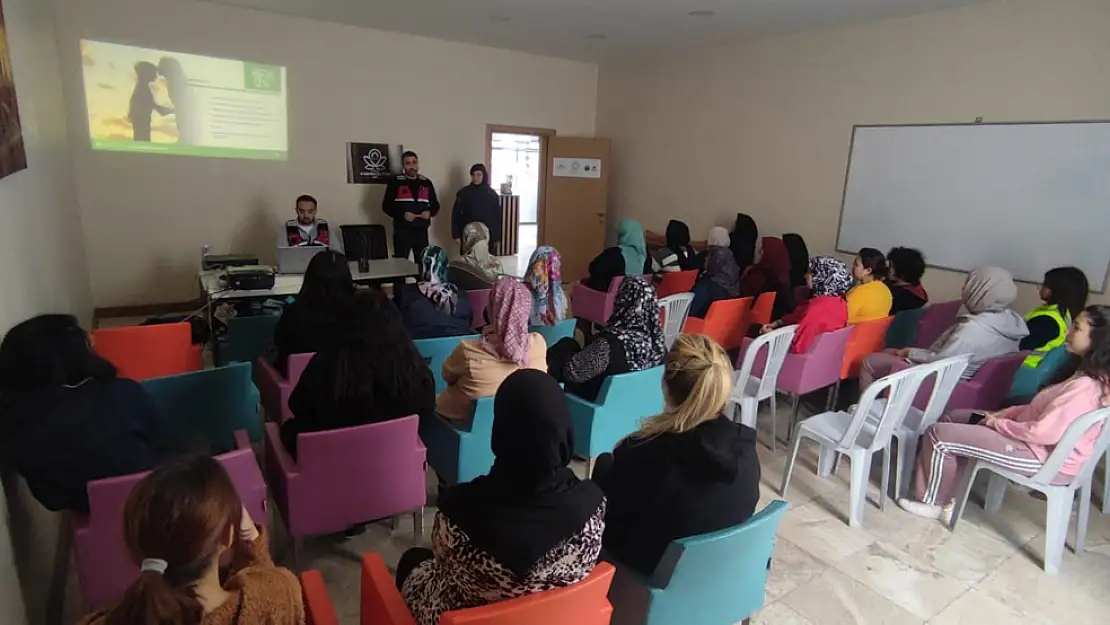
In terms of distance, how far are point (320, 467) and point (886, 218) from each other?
5.22 metres

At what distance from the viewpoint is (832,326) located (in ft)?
12.0

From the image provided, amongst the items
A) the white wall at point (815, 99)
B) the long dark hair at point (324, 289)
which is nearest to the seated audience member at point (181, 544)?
the long dark hair at point (324, 289)

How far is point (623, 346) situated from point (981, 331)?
203 cm

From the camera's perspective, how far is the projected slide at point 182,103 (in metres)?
5.42

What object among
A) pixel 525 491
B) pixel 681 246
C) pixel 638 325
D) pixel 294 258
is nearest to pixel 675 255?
pixel 681 246

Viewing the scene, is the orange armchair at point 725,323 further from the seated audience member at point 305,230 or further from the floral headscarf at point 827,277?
the seated audience member at point 305,230

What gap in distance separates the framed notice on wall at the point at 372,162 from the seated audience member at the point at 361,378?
481cm

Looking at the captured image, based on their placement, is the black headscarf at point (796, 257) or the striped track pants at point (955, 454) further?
the black headscarf at point (796, 257)

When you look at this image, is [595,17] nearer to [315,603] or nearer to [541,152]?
[541,152]

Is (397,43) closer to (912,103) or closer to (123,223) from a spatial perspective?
(123,223)

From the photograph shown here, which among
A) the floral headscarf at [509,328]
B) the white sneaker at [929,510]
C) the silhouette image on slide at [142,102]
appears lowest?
the white sneaker at [929,510]

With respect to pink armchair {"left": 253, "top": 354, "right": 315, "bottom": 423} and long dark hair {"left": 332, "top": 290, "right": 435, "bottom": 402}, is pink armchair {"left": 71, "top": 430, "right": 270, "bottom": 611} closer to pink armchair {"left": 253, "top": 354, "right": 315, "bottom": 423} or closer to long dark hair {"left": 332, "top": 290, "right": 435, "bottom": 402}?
long dark hair {"left": 332, "top": 290, "right": 435, "bottom": 402}

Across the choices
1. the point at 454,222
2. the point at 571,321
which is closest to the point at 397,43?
the point at 454,222

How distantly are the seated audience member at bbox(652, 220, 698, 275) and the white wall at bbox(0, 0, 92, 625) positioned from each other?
426 centimetres
